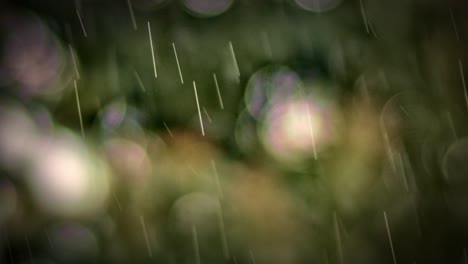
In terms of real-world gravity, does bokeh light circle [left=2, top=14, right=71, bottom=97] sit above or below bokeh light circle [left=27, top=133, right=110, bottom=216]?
above

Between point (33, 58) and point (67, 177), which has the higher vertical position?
point (33, 58)

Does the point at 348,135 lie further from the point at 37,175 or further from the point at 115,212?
the point at 37,175

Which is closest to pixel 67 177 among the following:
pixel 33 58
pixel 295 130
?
pixel 33 58

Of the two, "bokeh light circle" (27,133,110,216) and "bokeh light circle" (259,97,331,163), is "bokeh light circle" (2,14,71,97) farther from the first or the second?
"bokeh light circle" (259,97,331,163)

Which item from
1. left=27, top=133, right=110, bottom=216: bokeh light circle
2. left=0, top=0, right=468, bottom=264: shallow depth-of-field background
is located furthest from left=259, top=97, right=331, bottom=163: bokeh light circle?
left=27, top=133, right=110, bottom=216: bokeh light circle

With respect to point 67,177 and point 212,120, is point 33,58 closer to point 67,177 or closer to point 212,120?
point 67,177

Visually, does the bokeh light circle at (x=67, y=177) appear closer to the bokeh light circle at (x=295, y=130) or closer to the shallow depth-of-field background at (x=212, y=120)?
the shallow depth-of-field background at (x=212, y=120)

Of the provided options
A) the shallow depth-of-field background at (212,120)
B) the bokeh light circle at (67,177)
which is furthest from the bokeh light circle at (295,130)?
the bokeh light circle at (67,177)

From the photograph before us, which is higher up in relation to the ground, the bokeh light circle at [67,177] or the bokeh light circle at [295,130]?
the bokeh light circle at [295,130]

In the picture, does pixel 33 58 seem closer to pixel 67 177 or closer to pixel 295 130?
pixel 67 177

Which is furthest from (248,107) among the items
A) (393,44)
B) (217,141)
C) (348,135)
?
(393,44)

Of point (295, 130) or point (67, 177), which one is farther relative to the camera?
point (295, 130)
